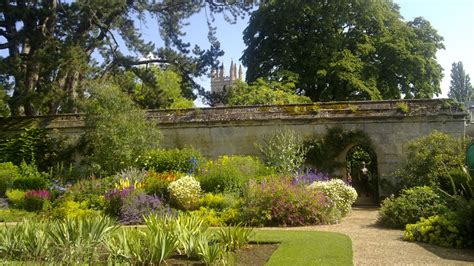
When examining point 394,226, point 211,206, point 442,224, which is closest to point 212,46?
point 211,206

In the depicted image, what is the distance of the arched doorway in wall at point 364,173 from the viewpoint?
1720 centimetres

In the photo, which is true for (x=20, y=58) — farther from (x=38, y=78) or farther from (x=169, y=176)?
(x=169, y=176)

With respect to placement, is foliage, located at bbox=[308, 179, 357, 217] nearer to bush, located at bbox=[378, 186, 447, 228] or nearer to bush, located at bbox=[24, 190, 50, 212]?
bush, located at bbox=[378, 186, 447, 228]

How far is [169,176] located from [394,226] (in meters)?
6.51

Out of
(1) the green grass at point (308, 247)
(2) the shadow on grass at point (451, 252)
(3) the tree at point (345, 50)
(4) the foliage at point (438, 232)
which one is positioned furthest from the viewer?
(3) the tree at point (345, 50)

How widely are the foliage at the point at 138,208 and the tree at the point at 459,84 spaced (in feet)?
226

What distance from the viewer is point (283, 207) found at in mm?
10641

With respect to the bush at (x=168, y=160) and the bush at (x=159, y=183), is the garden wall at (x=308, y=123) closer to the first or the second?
the bush at (x=168, y=160)

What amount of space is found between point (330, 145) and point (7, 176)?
11.0 m

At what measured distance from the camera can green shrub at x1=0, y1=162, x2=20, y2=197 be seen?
15.3 m

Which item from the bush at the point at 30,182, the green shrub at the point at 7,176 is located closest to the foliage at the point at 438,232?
the bush at the point at 30,182

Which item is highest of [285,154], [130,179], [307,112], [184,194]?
[307,112]

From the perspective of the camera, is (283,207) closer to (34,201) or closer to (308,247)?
(308,247)

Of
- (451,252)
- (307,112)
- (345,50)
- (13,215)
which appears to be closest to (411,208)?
(451,252)
